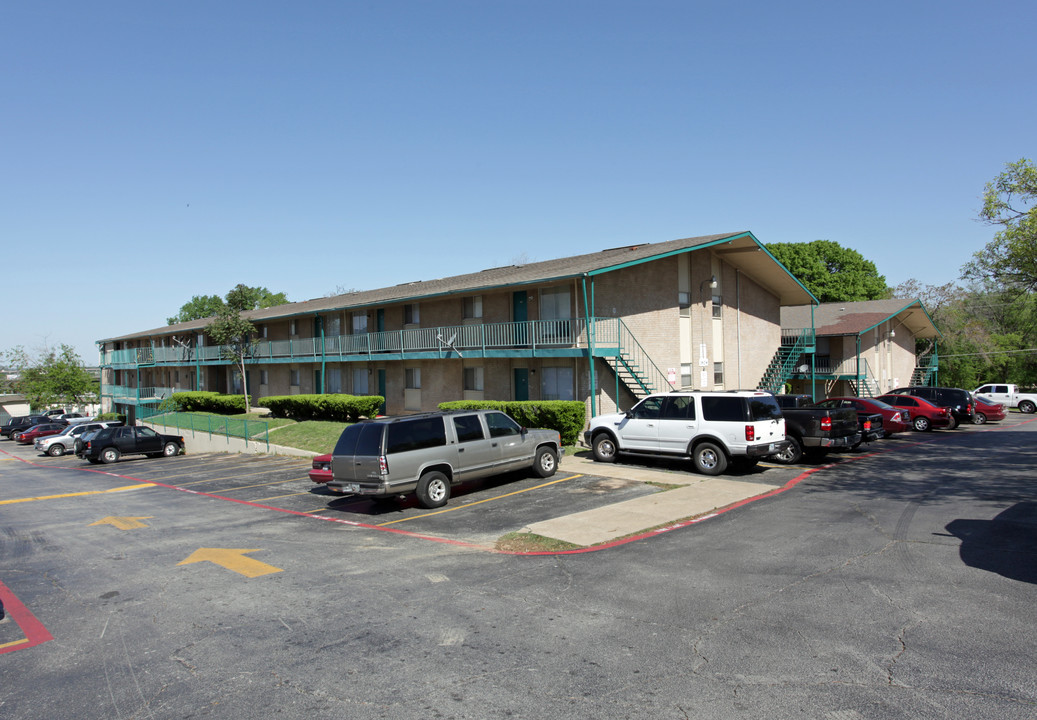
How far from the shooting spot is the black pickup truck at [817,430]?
16766 mm

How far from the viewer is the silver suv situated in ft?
40.4

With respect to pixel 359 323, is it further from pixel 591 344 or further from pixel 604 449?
pixel 604 449

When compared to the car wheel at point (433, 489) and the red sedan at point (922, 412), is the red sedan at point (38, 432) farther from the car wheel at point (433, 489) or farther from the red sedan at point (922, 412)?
the red sedan at point (922, 412)

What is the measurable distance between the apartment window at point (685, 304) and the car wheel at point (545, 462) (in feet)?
40.9

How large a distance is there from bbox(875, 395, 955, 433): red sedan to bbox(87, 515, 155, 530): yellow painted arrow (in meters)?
24.9

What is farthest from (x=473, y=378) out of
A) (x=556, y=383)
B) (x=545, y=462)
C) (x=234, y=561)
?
(x=234, y=561)

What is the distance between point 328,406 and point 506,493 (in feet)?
63.8

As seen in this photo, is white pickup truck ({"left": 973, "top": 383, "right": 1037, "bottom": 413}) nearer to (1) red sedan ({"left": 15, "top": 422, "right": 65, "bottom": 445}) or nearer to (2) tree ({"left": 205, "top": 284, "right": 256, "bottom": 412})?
(2) tree ({"left": 205, "top": 284, "right": 256, "bottom": 412})

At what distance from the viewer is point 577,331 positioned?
886 inches

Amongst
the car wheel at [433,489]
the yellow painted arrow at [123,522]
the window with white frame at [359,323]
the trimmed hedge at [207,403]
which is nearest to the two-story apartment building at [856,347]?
the window with white frame at [359,323]

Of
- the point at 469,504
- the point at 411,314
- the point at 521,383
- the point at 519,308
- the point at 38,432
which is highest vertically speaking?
the point at 411,314

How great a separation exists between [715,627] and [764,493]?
7746 millimetres

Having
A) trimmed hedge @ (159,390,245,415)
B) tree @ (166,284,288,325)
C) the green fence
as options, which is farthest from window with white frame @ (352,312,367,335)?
tree @ (166,284,288,325)

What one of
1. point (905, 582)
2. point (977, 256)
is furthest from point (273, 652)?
point (977, 256)
